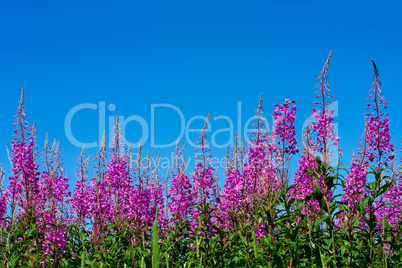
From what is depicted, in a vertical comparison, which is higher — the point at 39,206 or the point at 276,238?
the point at 39,206

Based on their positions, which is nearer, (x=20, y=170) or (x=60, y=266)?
(x=60, y=266)

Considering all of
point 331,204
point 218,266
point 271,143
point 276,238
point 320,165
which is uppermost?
point 271,143

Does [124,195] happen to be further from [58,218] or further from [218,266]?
[218,266]

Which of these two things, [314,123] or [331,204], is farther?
[314,123]

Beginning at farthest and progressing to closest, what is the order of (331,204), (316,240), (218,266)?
(218,266) → (316,240) → (331,204)

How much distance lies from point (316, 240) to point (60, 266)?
11.9 feet

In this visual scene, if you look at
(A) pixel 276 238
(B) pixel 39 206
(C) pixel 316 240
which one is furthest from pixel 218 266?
(B) pixel 39 206

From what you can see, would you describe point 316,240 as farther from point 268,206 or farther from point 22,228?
point 22,228

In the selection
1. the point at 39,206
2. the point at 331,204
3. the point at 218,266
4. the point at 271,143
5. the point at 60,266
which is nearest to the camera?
the point at 331,204

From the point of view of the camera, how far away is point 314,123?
18.9ft

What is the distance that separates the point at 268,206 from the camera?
471 centimetres

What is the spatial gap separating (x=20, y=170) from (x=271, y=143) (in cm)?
487

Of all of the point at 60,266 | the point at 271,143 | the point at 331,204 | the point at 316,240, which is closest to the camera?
the point at 331,204

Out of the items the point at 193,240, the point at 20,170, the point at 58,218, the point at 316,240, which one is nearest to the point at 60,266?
the point at 58,218
